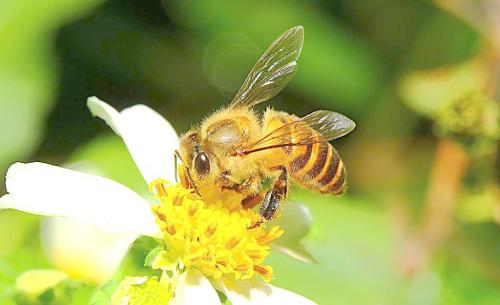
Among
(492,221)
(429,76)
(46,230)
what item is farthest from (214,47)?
(46,230)

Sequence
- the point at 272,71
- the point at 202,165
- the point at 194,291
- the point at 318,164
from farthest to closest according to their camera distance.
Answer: the point at 272,71 → the point at 318,164 → the point at 202,165 → the point at 194,291

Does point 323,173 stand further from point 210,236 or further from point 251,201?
point 210,236

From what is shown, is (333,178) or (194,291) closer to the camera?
(194,291)

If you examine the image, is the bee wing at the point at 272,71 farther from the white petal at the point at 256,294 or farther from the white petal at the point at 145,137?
the white petal at the point at 256,294

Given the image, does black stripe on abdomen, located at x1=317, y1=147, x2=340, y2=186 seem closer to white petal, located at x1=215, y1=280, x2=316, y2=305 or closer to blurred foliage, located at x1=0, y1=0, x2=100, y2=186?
white petal, located at x1=215, y1=280, x2=316, y2=305

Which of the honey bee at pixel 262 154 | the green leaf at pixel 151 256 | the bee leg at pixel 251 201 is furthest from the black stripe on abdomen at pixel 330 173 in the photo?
the green leaf at pixel 151 256

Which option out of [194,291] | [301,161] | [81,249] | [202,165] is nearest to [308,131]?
[301,161]

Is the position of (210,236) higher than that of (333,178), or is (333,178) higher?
(333,178)
